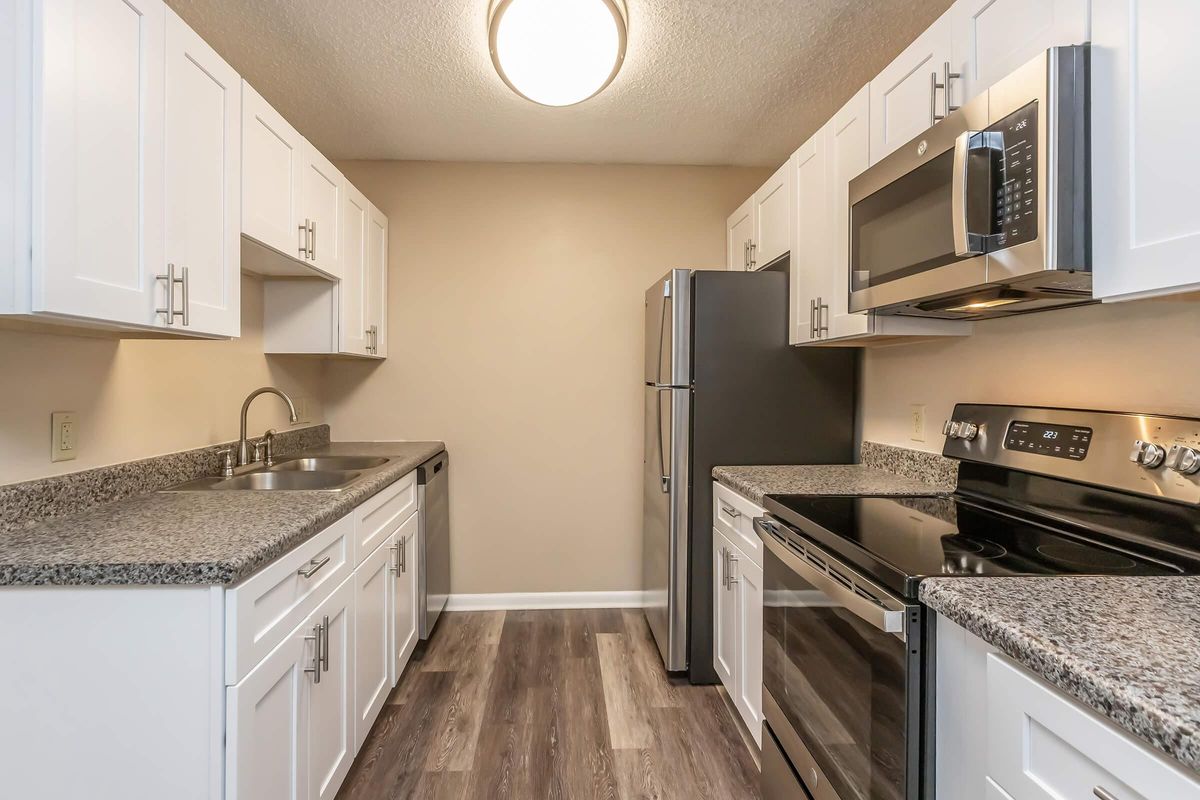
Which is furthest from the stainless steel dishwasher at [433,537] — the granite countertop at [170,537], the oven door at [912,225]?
the oven door at [912,225]

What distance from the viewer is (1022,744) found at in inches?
32.9

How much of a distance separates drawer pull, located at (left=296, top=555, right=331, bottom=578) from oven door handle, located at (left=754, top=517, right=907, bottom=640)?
3.88ft

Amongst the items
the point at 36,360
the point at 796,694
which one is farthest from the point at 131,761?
the point at 796,694

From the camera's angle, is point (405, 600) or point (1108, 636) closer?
point (1108, 636)

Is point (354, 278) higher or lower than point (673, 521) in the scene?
higher

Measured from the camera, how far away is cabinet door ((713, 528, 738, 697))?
7.06 ft

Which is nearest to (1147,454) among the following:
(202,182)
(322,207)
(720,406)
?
(720,406)

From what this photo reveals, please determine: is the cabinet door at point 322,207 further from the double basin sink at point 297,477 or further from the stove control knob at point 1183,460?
the stove control knob at point 1183,460

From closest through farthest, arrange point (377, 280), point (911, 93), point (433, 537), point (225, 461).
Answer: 1. point (911, 93)
2. point (225, 461)
3. point (433, 537)
4. point (377, 280)

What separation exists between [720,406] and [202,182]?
6.08ft

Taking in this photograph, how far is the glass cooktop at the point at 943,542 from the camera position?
1.10m

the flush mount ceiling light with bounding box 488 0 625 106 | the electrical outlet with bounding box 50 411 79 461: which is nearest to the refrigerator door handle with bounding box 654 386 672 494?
the flush mount ceiling light with bounding box 488 0 625 106

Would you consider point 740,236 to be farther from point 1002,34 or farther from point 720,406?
point 1002,34

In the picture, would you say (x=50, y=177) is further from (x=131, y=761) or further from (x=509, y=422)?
(x=509, y=422)
